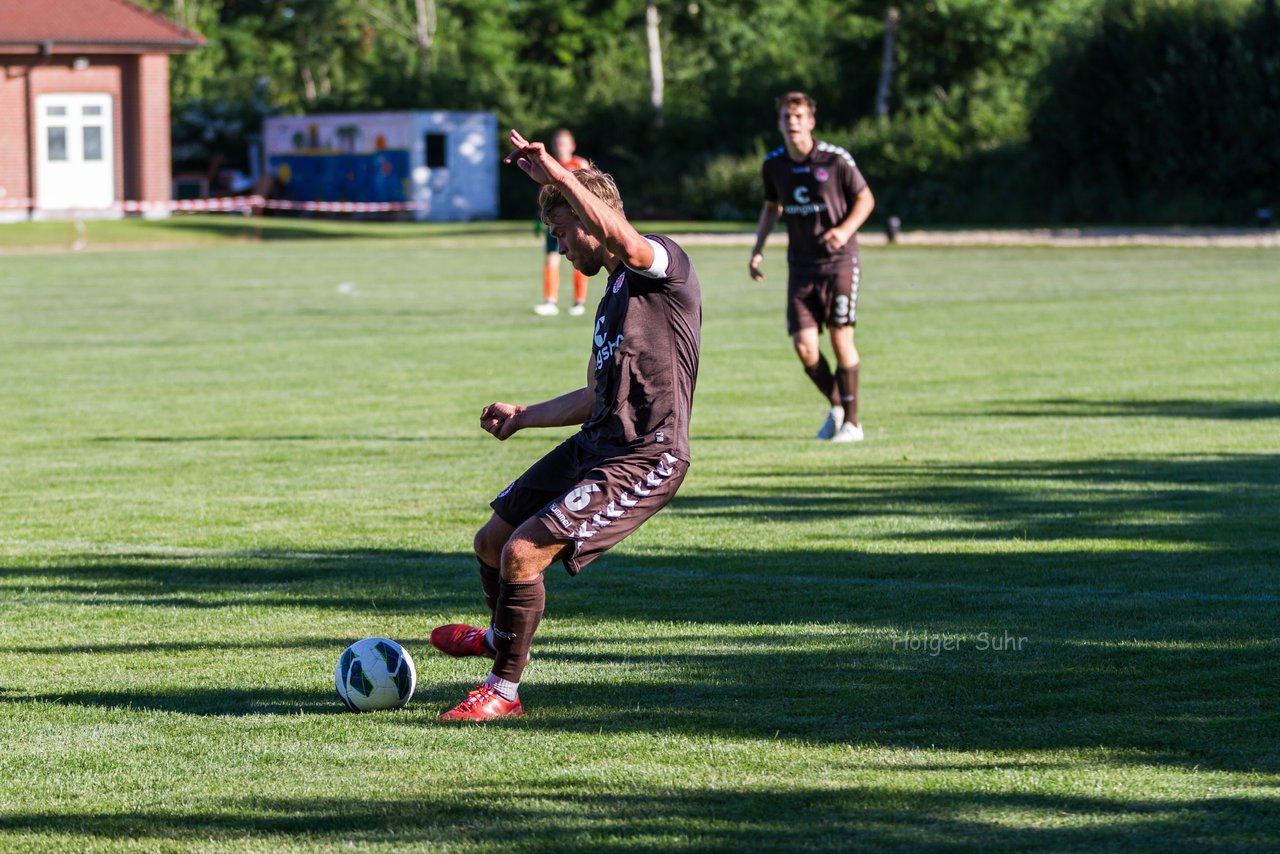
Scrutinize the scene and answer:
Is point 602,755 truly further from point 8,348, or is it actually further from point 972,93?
point 972,93

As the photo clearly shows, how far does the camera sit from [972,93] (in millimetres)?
60656

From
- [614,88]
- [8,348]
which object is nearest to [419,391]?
[8,348]

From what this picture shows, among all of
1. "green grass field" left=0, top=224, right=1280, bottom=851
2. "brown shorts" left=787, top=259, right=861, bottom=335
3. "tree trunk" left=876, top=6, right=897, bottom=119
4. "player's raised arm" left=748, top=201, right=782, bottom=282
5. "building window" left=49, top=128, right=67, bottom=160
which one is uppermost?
"tree trunk" left=876, top=6, right=897, bottom=119

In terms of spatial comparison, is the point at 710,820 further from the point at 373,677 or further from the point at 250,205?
the point at 250,205

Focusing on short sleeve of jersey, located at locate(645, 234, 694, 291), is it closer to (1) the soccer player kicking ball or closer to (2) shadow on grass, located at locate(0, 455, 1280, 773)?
(1) the soccer player kicking ball

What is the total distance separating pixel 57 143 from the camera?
190 ft

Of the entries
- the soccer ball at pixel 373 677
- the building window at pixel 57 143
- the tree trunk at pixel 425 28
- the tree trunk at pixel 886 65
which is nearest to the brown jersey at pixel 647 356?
the soccer ball at pixel 373 677

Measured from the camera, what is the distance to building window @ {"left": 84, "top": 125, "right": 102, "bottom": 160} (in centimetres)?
5859

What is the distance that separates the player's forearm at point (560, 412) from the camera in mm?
6113

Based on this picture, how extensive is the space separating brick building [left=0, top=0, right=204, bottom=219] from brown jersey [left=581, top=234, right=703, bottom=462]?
53529mm

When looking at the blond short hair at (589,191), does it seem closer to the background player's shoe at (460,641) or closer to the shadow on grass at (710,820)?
the background player's shoe at (460,641)

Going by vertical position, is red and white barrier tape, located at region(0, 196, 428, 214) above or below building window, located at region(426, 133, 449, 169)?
below

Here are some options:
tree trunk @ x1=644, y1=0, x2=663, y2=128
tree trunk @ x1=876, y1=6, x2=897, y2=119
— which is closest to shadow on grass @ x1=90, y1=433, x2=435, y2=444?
tree trunk @ x1=876, y1=6, x2=897, y2=119

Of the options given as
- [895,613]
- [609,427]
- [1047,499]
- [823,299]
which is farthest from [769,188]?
[609,427]
